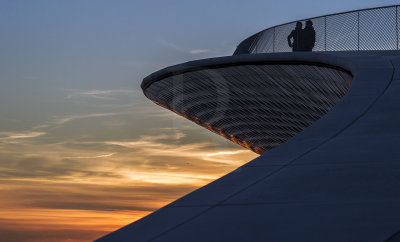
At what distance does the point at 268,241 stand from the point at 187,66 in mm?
18231

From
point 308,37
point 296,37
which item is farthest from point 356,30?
point 296,37

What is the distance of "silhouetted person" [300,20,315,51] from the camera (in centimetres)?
2059

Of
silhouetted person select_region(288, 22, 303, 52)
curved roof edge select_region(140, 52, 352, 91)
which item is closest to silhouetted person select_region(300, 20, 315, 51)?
silhouetted person select_region(288, 22, 303, 52)

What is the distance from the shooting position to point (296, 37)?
21.2 m

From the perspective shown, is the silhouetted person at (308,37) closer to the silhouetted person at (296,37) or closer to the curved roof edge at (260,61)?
the silhouetted person at (296,37)

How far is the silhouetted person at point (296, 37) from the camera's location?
823 inches

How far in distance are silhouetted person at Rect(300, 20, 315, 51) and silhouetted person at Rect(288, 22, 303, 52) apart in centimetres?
15

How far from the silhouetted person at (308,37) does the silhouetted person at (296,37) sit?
150 mm

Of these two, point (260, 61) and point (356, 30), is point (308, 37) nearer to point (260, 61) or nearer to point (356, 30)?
point (356, 30)

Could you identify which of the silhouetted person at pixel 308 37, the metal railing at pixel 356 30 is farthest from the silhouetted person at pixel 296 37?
the silhouetted person at pixel 308 37

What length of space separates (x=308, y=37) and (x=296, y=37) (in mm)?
535

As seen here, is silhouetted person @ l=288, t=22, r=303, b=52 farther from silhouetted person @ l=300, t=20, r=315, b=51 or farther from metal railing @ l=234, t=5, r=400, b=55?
silhouetted person @ l=300, t=20, r=315, b=51

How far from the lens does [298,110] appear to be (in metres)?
29.9

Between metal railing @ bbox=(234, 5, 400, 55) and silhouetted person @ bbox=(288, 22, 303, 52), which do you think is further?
silhouetted person @ bbox=(288, 22, 303, 52)
